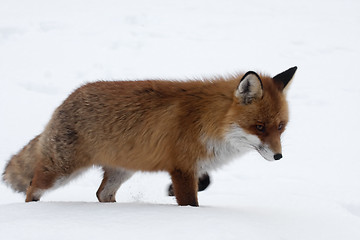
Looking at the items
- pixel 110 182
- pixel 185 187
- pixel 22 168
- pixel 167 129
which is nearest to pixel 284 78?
pixel 167 129

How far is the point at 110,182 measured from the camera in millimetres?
4180

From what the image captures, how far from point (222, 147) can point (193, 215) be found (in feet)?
2.87

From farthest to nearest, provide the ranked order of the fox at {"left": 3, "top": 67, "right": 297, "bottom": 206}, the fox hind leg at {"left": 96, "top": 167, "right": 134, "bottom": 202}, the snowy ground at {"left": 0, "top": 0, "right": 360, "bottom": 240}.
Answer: the fox hind leg at {"left": 96, "top": 167, "right": 134, "bottom": 202}, the fox at {"left": 3, "top": 67, "right": 297, "bottom": 206}, the snowy ground at {"left": 0, "top": 0, "right": 360, "bottom": 240}

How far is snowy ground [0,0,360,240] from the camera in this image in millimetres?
2705

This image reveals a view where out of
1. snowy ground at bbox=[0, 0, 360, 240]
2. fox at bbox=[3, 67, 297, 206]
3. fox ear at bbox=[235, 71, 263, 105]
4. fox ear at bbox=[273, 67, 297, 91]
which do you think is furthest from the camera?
fox ear at bbox=[273, 67, 297, 91]

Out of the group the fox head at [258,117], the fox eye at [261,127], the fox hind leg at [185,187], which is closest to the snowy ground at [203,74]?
the fox hind leg at [185,187]

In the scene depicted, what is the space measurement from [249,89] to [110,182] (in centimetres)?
169

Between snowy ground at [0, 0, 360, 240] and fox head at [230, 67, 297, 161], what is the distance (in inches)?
20.1

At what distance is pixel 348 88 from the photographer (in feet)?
30.9

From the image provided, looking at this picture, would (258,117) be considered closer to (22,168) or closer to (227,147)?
(227,147)

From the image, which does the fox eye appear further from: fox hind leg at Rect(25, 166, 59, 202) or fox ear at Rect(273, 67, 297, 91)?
fox hind leg at Rect(25, 166, 59, 202)

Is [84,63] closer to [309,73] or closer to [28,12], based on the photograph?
[28,12]

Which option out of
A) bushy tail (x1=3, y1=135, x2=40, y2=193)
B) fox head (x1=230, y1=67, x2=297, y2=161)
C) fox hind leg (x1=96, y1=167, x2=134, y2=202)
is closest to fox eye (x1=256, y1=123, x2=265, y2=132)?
fox head (x1=230, y1=67, x2=297, y2=161)

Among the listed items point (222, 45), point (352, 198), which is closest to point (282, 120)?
point (352, 198)
